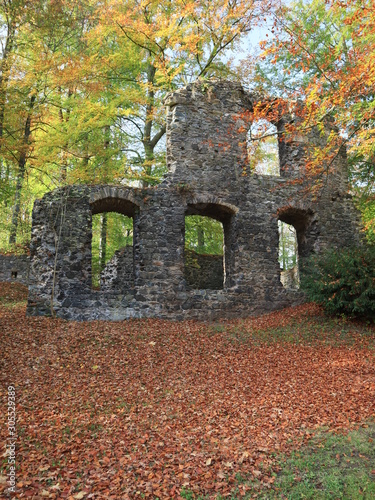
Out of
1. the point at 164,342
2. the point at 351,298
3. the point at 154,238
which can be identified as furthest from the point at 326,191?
the point at 164,342

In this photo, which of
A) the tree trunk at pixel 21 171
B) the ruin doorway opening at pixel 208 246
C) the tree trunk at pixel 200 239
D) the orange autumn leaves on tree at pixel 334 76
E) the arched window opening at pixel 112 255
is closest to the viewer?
the orange autumn leaves on tree at pixel 334 76

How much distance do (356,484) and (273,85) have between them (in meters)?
16.6

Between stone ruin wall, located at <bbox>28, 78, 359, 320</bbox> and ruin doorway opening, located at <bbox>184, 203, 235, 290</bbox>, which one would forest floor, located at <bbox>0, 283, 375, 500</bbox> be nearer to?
stone ruin wall, located at <bbox>28, 78, 359, 320</bbox>

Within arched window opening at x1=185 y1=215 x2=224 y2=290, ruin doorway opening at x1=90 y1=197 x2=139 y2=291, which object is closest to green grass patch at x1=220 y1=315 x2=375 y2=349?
ruin doorway opening at x1=90 y1=197 x2=139 y2=291

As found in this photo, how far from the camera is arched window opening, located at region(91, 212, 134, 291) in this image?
492 inches

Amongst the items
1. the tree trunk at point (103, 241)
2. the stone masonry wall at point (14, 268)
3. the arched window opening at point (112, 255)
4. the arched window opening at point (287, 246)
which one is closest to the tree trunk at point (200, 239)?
the arched window opening at point (112, 255)

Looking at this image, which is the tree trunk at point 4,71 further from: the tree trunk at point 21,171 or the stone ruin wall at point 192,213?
the stone ruin wall at point 192,213

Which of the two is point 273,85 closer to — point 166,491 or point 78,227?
point 78,227

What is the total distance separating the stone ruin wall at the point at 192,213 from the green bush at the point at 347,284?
1.84m

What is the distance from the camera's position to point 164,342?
25.7 feet

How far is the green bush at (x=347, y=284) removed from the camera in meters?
9.07

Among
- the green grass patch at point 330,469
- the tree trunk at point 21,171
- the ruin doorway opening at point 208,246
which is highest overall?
the tree trunk at point 21,171

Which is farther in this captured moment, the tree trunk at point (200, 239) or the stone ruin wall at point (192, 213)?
the tree trunk at point (200, 239)

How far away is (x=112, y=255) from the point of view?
14.4m
